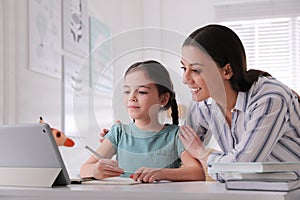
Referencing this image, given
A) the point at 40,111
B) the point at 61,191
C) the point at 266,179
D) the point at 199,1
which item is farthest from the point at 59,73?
the point at 266,179

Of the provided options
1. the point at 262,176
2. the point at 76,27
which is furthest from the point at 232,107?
the point at 76,27

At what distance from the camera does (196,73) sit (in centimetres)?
123

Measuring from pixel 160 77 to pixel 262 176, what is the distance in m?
0.40

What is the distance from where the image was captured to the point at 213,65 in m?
1.29

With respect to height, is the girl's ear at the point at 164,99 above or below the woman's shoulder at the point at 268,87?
below

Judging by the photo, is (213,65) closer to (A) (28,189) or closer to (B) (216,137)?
(B) (216,137)

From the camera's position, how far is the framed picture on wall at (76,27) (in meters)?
3.07

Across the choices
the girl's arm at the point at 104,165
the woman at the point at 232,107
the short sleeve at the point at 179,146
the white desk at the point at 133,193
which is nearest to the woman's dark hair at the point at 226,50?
the woman at the point at 232,107

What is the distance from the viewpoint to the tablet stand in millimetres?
1104

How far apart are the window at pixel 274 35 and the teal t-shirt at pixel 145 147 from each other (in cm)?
305

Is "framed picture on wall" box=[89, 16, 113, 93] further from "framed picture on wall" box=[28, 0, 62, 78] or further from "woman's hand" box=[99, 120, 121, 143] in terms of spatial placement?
"framed picture on wall" box=[28, 0, 62, 78]

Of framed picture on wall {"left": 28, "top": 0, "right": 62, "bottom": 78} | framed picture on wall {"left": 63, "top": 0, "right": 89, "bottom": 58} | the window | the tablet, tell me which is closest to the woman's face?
the tablet

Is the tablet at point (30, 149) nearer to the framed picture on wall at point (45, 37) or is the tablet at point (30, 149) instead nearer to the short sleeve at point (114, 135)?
the short sleeve at point (114, 135)

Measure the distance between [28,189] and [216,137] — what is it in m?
0.49
